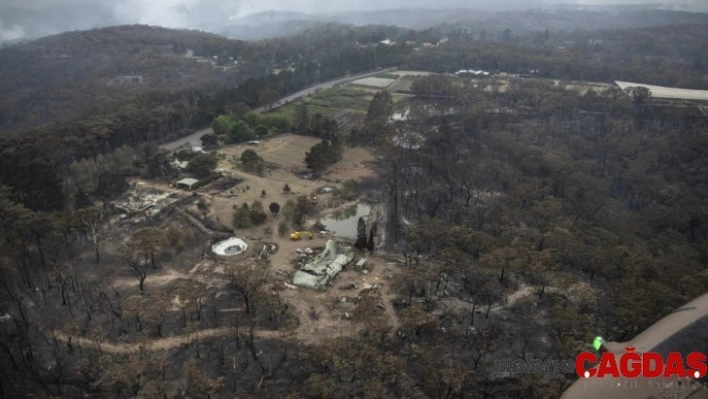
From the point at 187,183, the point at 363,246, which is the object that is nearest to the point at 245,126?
the point at 187,183

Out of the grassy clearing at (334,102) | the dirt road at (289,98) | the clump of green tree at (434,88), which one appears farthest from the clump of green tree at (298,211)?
the clump of green tree at (434,88)

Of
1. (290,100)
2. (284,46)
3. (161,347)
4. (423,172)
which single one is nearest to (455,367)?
(161,347)

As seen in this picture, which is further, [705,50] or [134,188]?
[705,50]

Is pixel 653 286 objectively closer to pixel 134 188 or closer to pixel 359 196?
pixel 359 196

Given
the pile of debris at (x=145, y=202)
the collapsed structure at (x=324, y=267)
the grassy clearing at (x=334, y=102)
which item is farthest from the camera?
the grassy clearing at (x=334, y=102)

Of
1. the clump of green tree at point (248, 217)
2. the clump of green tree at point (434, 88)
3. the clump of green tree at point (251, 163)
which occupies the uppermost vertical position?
the clump of green tree at point (434, 88)

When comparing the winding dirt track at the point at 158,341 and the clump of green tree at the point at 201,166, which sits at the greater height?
the clump of green tree at the point at 201,166

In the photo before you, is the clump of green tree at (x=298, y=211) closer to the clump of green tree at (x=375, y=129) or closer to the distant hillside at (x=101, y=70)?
the clump of green tree at (x=375, y=129)

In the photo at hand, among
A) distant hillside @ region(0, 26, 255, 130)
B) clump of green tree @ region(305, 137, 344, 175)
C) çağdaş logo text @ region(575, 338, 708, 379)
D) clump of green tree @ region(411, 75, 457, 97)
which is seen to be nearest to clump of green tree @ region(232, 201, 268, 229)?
clump of green tree @ region(305, 137, 344, 175)
